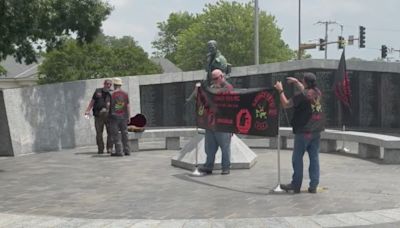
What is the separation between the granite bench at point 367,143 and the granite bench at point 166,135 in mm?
2234

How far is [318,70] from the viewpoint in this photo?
20.0 meters

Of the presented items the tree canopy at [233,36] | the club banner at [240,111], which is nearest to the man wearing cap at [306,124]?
the club banner at [240,111]

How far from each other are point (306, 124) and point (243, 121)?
5.05ft

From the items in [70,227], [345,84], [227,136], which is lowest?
[70,227]

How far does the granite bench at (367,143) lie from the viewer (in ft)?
40.1

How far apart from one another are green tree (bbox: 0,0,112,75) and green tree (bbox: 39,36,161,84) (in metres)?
27.3

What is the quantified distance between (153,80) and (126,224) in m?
12.1

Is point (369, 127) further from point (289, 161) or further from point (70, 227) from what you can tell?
point (70, 227)

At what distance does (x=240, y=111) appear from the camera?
10.1 m

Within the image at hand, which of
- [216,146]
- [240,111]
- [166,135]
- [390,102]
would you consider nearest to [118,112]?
[166,135]

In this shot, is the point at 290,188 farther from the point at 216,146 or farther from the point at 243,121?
the point at 216,146

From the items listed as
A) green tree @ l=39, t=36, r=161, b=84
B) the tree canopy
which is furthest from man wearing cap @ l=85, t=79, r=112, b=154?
the tree canopy

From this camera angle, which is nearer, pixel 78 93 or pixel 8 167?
pixel 8 167

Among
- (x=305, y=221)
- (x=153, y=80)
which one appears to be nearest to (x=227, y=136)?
(x=305, y=221)
